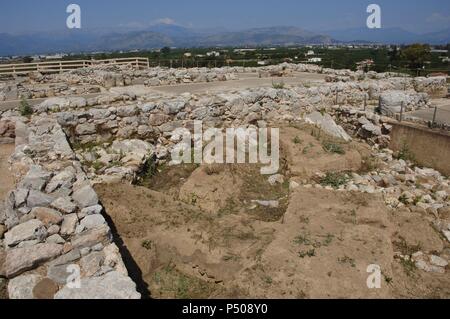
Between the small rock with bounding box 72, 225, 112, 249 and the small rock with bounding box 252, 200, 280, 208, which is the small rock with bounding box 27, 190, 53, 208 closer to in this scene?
the small rock with bounding box 72, 225, 112, 249

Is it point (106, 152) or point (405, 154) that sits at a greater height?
point (106, 152)

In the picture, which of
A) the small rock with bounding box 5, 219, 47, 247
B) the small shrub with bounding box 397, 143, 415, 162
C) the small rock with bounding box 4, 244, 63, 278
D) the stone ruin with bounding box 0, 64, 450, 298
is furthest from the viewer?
the small shrub with bounding box 397, 143, 415, 162

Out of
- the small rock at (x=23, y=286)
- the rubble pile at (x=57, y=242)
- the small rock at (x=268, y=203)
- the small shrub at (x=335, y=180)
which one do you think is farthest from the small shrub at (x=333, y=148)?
the small rock at (x=23, y=286)

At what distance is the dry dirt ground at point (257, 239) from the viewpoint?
18.9ft

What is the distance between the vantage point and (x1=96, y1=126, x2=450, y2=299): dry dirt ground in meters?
5.77

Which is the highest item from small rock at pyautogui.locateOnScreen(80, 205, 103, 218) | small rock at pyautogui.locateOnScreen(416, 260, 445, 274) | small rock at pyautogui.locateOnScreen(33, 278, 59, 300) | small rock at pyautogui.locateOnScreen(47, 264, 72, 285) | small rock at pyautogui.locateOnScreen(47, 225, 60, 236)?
small rock at pyautogui.locateOnScreen(80, 205, 103, 218)

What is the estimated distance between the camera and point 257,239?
6926 millimetres

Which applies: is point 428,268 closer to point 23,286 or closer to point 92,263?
point 92,263

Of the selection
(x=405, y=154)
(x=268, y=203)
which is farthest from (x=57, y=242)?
(x=405, y=154)

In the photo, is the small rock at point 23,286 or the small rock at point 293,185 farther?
the small rock at point 293,185

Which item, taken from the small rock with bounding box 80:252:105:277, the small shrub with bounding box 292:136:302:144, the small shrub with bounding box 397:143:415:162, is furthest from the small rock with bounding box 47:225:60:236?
the small shrub with bounding box 397:143:415:162

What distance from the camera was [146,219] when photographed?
7438mm

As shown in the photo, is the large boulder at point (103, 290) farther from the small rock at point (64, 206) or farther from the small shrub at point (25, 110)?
the small shrub at point (25, 110)

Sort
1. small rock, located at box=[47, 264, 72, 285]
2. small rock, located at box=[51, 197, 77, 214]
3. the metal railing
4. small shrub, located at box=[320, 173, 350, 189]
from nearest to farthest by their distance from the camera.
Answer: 1. small rock, located at box=[47, 264, 72, 285]
2. small rock, located at box=[51, 197, 77, 214]
3. small shrub, located at box=[320, 173, 350, 189]
4. the metal railing
